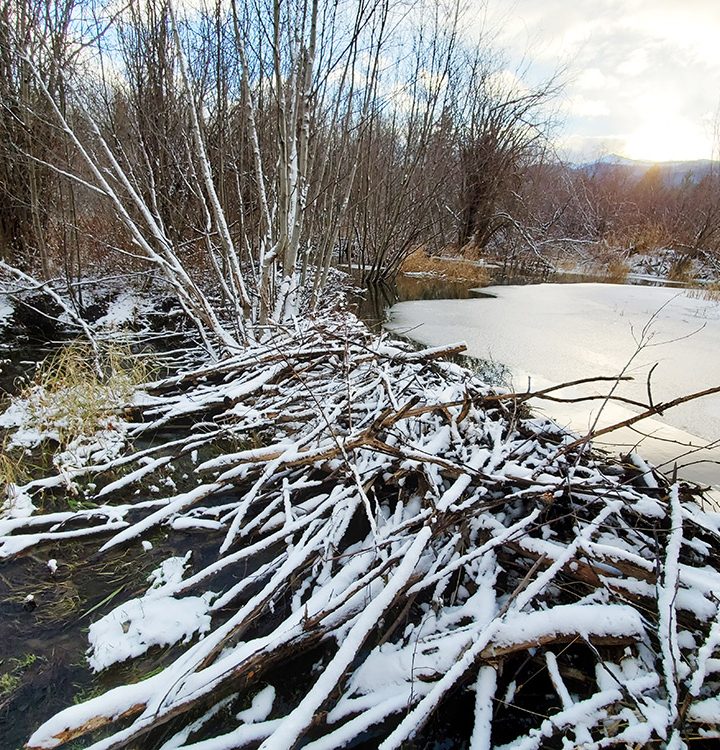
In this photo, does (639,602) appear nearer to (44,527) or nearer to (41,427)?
(44,527)

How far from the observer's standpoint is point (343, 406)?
233cm

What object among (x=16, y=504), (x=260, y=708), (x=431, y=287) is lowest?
(x=260, y=708)

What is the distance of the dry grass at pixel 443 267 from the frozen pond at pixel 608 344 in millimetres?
2984

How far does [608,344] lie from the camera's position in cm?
471

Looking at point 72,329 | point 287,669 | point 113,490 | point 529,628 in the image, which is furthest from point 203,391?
point 72,329

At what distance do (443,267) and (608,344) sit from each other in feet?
24.9

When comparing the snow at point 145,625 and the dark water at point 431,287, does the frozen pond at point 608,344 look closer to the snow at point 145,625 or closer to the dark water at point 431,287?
the dark water at point 431,287

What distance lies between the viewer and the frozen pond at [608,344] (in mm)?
2846

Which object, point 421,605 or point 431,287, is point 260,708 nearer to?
point 421,605

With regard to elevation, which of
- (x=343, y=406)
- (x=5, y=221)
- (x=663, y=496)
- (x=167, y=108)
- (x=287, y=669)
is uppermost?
(x=167, y=108)

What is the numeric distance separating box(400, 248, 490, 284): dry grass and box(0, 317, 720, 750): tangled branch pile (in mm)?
9644

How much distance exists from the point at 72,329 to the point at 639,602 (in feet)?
20.6

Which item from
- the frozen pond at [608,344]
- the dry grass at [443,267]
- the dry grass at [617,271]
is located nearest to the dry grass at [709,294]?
the frozen pond at [608,344]

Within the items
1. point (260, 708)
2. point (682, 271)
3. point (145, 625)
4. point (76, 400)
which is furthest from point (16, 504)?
point (682, 271)
